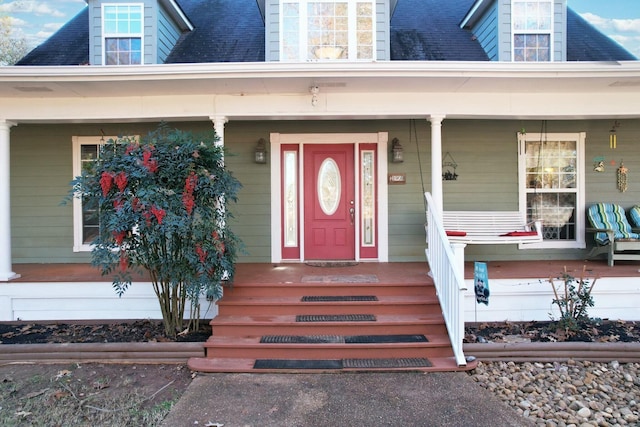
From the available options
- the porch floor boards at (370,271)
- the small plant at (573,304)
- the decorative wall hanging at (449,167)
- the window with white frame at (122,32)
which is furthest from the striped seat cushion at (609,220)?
the window with white frame at (122,32)

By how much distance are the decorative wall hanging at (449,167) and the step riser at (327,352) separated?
3189mm

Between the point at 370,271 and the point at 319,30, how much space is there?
352 cm

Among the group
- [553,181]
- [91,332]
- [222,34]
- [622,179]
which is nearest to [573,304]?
[553,181]

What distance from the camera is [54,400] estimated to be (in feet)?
11.0

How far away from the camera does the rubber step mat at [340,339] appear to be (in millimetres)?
4031

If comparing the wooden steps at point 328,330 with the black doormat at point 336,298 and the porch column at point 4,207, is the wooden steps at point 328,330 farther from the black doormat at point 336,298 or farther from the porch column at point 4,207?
the porch column at point 4,207

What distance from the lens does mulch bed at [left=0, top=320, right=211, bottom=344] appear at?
14.3ft

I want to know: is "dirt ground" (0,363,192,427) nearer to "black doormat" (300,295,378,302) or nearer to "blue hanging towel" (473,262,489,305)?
"black doormat" (300,295,378,302)

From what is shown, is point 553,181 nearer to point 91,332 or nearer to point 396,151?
point 396,151

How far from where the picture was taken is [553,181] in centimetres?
652

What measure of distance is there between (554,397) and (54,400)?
160 inches

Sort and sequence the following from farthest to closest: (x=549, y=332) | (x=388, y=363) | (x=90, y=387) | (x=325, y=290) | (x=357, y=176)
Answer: (x=357, y=176), (x=325, y=290), (x=549, y=332), (x=388, y=363), (x=90, y=387)

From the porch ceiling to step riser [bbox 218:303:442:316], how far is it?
2.36 m

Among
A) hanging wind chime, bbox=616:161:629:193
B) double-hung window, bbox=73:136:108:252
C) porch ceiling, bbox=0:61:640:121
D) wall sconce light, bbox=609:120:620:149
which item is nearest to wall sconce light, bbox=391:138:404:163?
porch ceiling, bbox=0:61:640:121
